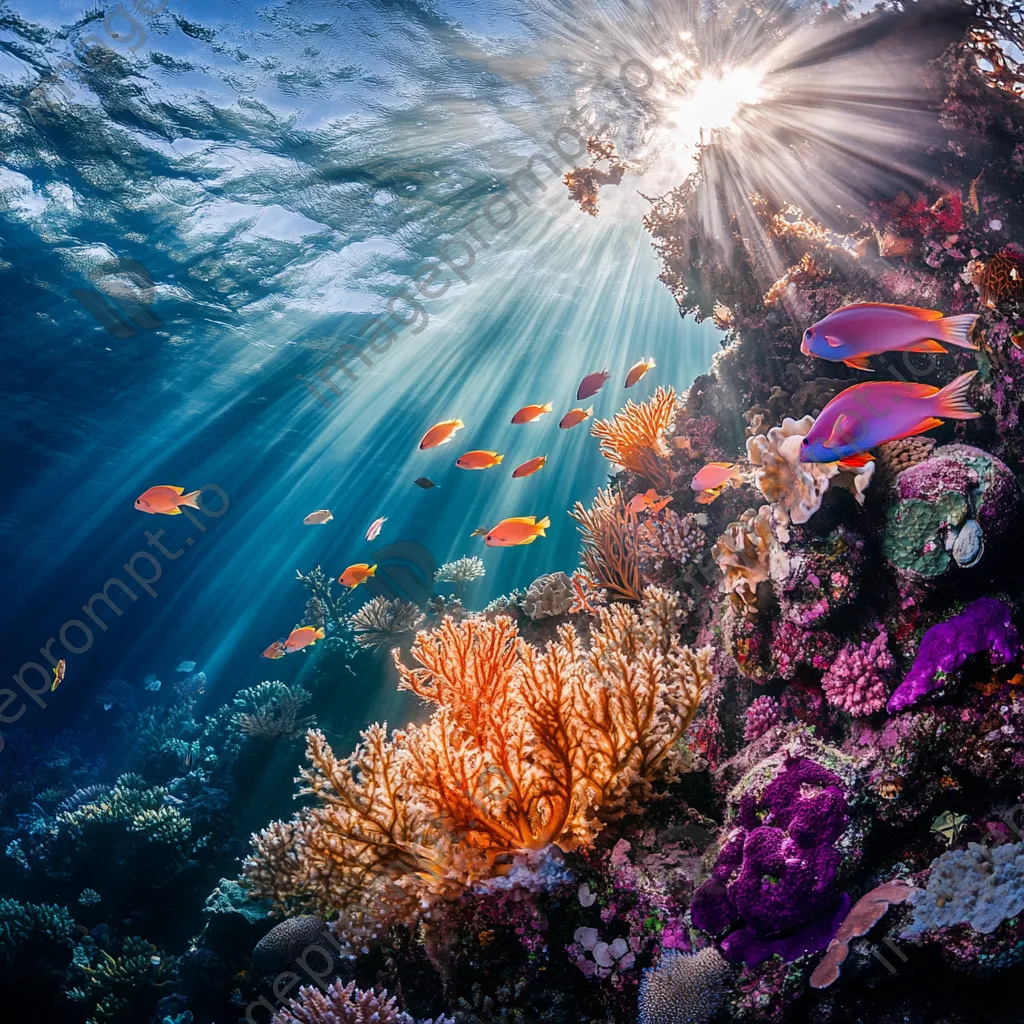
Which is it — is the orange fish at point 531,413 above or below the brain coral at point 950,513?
above

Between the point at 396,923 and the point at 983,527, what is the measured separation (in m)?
4.13

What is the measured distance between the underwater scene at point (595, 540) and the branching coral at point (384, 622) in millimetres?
79

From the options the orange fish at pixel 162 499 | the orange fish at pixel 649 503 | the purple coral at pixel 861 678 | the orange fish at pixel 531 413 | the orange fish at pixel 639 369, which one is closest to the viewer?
the purple coral at pixel 861 678

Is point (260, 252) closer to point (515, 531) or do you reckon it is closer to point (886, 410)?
point (515, 531)

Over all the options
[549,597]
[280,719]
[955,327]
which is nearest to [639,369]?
[549,597]

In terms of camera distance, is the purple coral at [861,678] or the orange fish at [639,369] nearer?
the purple coral at [861,678]

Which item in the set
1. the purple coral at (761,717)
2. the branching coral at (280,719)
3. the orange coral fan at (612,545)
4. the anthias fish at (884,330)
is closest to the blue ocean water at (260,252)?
the branching coral at (280,719)

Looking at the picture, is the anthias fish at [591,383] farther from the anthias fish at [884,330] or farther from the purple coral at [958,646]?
the purple coral at [958,646]

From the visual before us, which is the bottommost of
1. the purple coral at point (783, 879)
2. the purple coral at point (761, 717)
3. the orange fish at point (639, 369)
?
the purple coral at point (783, 879)

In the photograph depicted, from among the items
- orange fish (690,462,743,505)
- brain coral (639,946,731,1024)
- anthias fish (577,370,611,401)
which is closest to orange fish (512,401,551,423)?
anthias fish (577,370,611,401)

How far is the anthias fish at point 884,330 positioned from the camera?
97.1 inches

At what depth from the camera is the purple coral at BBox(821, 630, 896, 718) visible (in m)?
3.05

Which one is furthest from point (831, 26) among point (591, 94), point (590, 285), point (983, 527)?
point (590, 285)

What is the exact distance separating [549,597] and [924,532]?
3977mm
